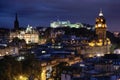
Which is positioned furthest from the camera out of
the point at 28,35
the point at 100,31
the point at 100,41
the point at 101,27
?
the point at 28,35

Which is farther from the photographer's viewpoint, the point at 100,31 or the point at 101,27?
the point at 100,31

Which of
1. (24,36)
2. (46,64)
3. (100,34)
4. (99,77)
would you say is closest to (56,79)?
(99,77)

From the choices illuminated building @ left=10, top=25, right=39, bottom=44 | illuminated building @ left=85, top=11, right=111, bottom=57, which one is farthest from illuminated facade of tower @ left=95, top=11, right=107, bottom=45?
illuminated building @ left=10, top=25, right=39, bottom=44

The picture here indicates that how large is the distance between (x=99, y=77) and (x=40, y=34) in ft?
349

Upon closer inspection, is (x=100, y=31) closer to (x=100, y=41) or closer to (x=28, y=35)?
(x=100, y=41)

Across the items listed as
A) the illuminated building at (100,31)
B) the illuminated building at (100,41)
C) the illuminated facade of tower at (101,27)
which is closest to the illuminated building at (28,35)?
the illuminated building at (100,31)

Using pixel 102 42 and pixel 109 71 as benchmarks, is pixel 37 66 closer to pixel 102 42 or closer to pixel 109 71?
pixel 109 71

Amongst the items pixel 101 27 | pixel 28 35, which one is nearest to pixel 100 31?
pixel 101 27

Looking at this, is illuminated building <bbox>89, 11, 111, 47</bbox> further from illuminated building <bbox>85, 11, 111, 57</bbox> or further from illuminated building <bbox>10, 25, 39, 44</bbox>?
illuminated building <bbox>10, 25, 39, 44</bbox>

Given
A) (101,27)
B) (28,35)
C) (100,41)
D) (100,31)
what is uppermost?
(28,35)

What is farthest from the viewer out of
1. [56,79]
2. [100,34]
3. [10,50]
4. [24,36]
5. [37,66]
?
[24,36]

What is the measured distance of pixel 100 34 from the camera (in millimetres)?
103750

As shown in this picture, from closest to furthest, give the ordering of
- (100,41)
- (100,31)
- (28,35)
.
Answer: (100,31)
(100,41)
(28,35)

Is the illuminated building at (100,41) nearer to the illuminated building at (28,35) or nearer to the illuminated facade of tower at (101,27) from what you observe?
the illuminated facade of tower at (101,27)
